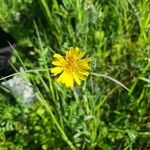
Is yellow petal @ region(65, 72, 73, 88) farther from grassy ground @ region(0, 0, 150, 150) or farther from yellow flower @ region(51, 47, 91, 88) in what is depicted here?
grassy ground @ region(0, 0, 150, 150)

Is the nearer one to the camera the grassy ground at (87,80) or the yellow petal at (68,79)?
the yellow petal at (68,79)

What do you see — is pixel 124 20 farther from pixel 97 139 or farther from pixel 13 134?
pixel 13 134

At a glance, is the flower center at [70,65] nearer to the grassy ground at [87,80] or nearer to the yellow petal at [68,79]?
the yellow petal at [68,79]

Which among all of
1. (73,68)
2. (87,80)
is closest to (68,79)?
(73,68)

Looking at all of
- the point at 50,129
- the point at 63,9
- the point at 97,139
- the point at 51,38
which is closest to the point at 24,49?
the point at 51,38

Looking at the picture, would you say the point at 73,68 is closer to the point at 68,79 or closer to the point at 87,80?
the point at 68,79

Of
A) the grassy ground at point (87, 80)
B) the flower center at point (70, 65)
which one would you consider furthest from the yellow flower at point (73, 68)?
the grassy ground at point (87, 80)

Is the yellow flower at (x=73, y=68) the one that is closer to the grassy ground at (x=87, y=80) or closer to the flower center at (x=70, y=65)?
the flower center at (x=70, y=65)

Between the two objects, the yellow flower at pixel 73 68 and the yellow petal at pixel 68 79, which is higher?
the yellow flower at pixel 73 68

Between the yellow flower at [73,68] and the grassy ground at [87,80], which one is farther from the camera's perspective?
the grassy ground at [87,80]
